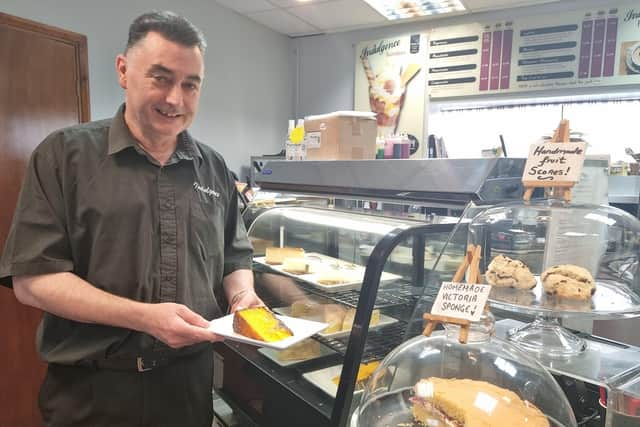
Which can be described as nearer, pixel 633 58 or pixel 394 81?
pixel 633 58

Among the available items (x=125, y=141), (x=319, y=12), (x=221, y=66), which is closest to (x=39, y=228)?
(x=125, y=141)

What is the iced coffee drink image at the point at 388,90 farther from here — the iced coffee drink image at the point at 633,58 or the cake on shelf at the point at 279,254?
the cake on shelf at the point at 279,254

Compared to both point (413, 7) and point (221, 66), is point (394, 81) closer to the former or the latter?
point (413, 7)

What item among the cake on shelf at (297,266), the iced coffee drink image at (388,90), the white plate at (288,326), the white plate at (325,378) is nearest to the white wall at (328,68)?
the iced coffee drink image at (388,90)

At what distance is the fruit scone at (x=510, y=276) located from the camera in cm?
110

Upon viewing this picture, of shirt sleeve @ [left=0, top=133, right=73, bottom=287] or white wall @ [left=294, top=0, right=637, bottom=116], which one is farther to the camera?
white wall @ [left=294, top=0, right=637, bottom=116]

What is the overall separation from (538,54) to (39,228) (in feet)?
14.0

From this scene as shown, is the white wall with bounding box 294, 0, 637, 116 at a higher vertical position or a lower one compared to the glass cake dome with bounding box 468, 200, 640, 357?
higher

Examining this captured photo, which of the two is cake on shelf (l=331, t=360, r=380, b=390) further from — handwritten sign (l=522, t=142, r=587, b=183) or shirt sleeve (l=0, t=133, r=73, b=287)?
shirt sleeve (l=0, t=133, r=73, b=287)

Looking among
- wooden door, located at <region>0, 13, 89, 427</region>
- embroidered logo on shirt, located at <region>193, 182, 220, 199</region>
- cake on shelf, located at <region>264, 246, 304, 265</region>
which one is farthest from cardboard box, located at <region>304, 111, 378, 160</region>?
wooden door, located at <region>0, 13, 89, 427</region>

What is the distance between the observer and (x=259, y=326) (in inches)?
48.1

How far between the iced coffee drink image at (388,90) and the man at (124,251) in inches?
142

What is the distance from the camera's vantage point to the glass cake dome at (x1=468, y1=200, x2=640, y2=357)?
3.41ft

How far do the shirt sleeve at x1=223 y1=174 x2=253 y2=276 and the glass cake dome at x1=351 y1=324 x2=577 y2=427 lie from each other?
95 cm
